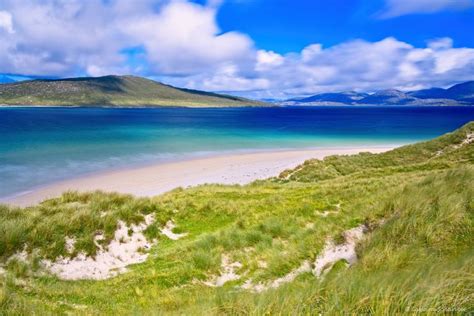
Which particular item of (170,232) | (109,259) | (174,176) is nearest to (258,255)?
(170,232)

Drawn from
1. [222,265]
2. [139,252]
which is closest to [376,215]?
[222,265]

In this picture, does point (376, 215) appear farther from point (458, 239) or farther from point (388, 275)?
point (388, 275)

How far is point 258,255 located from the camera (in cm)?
980

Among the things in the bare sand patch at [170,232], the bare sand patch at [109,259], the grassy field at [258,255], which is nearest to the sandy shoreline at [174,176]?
the bare sand patch at [170,232]

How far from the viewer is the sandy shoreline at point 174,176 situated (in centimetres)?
3025

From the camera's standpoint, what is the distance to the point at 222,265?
31.4ft

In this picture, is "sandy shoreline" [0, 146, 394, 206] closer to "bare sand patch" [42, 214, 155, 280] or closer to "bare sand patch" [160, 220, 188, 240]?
"bare sand patch" [160, 220, 188, 240]

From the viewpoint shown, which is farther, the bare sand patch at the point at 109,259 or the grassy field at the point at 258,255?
the bare sand patch at the point at 109,259

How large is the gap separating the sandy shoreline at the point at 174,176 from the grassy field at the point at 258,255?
16996mm

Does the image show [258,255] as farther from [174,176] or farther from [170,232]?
[174,176]

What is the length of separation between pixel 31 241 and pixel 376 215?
1054cm

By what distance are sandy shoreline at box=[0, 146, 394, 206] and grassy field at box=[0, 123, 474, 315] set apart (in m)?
17.0

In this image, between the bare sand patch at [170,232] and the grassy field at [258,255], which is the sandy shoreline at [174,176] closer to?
the bare sand patch at [170,232]

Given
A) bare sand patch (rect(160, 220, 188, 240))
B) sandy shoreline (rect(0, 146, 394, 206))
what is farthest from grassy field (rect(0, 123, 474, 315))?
sandy shoreline (rect(0, 146, 394, 206))
